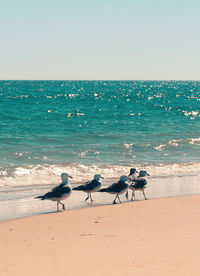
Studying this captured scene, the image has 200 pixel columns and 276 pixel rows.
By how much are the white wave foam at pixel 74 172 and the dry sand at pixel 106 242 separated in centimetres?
556

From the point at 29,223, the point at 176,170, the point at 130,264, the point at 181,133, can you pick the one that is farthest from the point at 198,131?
the point at 130,264

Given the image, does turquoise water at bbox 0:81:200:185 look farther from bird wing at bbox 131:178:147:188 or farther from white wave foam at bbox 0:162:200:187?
bird wing at bbox 131:178:147:188

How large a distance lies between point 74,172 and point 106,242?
1056cm

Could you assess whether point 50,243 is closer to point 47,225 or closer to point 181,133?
point 47,225

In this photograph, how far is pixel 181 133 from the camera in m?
32.1

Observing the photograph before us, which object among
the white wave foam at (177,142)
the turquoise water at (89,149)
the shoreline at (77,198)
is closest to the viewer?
the shoreline at (77,198)

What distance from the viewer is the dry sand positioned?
269 inches

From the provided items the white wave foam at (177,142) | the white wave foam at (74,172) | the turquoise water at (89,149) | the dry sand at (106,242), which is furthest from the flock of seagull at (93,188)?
the white wave foam at (177,142)

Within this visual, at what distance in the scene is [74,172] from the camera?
18.7 metres

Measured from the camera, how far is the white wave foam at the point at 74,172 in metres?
17.0

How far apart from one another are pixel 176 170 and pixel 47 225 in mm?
9854

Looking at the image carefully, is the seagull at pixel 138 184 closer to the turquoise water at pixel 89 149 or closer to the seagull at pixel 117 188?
the seagull at pixel 117 188

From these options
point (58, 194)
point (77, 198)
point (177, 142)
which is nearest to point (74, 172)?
point (77, 198)

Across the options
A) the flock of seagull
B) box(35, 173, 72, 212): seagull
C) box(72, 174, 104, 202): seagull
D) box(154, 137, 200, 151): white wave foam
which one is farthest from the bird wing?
box(154, 137, 200, 151): white wave foam
